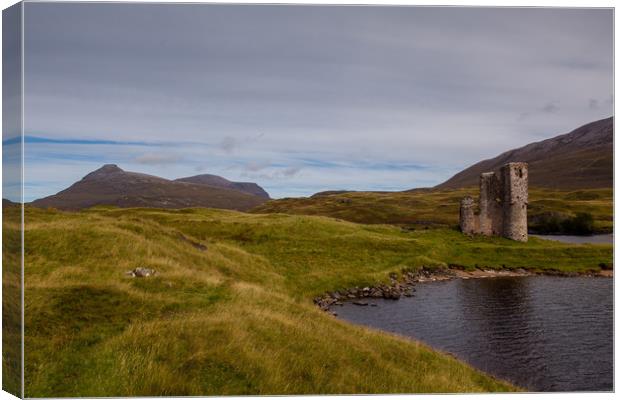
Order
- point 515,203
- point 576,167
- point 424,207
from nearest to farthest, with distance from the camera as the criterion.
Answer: point 515,203 → point 424,207 → point 576,167

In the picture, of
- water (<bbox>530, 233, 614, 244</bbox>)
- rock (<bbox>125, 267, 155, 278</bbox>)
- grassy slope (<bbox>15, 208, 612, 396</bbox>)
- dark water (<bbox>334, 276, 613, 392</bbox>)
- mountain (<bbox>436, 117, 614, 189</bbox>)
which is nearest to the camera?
grassy slope (<bbox>15, 208, 612, 396</bbox>)

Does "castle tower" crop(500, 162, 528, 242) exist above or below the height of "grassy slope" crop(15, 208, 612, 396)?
above

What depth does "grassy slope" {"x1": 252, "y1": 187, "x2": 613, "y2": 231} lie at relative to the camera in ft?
322

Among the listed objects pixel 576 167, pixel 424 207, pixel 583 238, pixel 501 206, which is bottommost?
pixel 583 238

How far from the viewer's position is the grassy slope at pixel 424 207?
322 feet

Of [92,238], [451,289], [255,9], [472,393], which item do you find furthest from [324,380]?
[451,289]

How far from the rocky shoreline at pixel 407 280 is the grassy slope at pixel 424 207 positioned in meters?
41.4

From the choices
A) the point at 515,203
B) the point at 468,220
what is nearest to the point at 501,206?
the point at 515,203

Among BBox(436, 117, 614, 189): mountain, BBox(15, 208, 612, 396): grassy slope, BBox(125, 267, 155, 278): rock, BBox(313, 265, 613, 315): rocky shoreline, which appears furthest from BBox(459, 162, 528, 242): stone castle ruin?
BBox(436, 117, 614, 189): mountain

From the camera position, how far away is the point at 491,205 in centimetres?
6006

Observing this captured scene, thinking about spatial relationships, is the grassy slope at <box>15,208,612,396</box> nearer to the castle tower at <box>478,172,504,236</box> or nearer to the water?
the castle tower at <box>478,172,504,236</box>

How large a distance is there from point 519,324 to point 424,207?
106014mm

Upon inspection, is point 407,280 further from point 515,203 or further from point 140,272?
point 140,272

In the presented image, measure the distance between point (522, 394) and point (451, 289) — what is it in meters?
23.0
